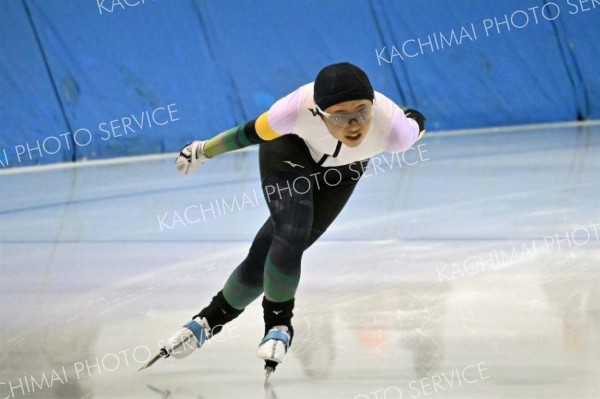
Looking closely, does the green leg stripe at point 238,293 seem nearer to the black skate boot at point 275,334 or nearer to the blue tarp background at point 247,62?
the black skate boot at point 275,334

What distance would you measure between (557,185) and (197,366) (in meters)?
4.80

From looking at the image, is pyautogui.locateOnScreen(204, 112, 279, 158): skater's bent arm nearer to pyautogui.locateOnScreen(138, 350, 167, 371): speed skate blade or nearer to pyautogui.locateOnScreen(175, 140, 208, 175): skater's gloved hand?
pyautogui.locateOnScreen(175, 140, 208, 175): skater's gloved hand

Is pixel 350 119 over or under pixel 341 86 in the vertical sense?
under

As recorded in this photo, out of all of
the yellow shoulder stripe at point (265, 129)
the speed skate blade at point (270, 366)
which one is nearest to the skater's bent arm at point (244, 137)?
the yellow shoulder stripe at point (265, 129)

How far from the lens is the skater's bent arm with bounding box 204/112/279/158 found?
149 inches

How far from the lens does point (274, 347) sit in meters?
3.60

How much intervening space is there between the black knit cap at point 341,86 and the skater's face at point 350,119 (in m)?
0.02

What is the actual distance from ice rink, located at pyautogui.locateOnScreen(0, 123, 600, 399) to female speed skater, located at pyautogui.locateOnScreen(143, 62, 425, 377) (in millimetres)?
193

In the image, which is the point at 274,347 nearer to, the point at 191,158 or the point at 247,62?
the point at 191,158

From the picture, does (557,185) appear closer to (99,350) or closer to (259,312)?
(259,312)

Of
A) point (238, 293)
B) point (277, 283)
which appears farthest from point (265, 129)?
point (238, 293)

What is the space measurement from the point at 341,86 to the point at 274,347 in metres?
0.95

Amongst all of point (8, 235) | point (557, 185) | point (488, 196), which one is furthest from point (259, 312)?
point (557, 185)

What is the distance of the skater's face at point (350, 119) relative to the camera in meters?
3.47
